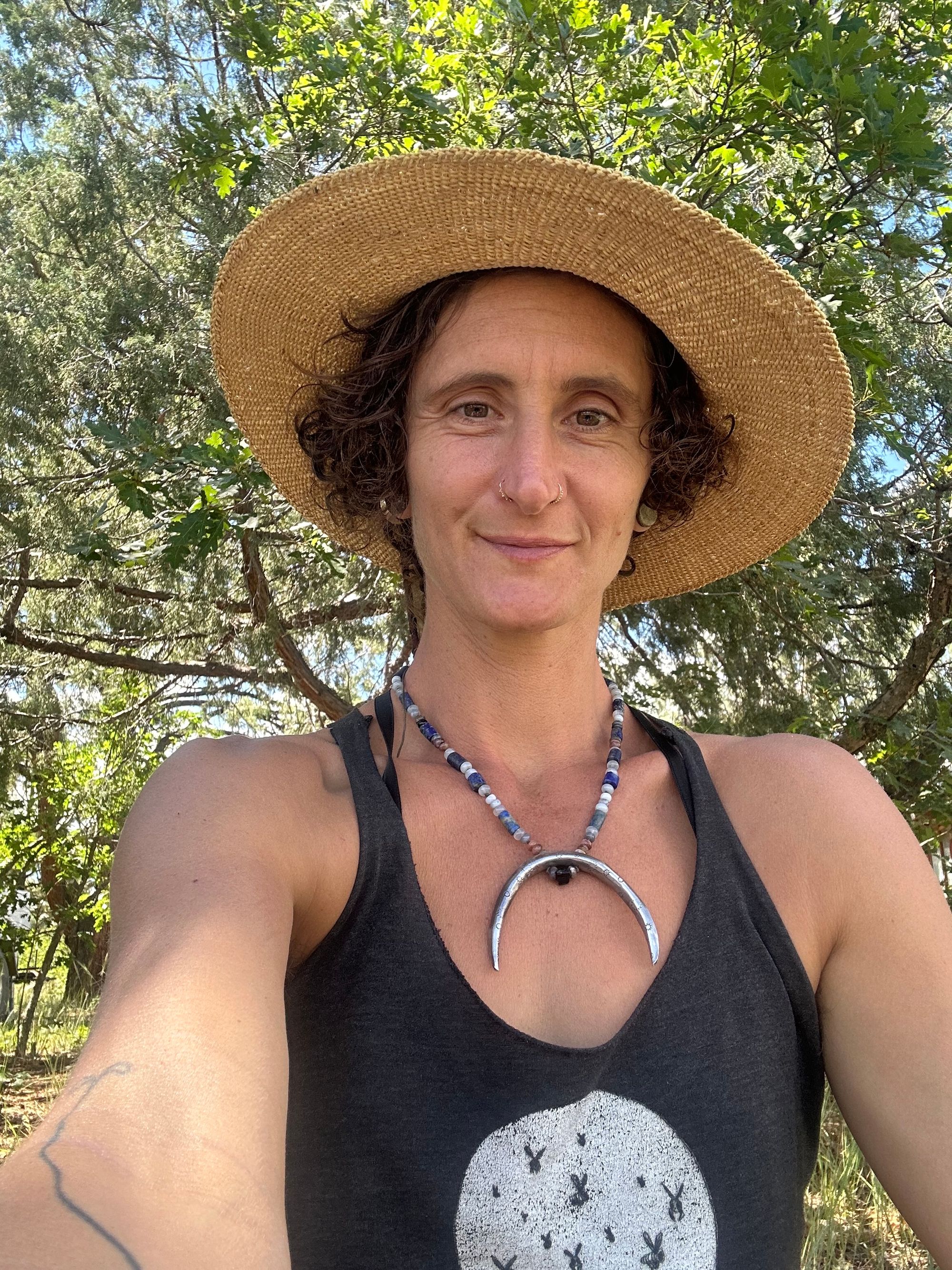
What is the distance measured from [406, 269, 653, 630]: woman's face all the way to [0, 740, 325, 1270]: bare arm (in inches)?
19.7

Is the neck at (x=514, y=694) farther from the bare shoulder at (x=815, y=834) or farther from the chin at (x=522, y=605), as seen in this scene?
the bare shoulder at (x=815, y=834)

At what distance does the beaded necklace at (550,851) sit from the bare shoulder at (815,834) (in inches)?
6.3

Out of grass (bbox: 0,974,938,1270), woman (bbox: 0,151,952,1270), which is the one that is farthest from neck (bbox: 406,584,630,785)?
grass (bbox: 0,974,938,1270)

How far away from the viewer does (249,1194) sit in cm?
96

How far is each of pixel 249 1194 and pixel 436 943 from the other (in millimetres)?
408

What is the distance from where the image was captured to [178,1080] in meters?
0.99

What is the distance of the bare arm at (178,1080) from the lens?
0.88 m

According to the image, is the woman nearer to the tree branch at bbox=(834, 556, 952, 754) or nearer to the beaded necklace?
the beaded necklace

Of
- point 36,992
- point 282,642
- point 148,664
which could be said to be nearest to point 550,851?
point 282,642

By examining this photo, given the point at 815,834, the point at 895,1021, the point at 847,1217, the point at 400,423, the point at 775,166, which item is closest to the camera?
the point at 895,1021

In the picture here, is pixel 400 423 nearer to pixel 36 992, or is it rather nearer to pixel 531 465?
pixel 531 465

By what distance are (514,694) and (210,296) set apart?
11.4 ft

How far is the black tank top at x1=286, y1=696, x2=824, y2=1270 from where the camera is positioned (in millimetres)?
1232

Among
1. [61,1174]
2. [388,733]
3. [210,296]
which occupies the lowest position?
[61,1174]
